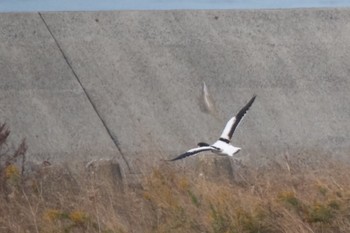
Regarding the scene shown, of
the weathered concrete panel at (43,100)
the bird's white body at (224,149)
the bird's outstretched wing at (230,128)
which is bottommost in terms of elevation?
the weathered concrete panel at (43,100)

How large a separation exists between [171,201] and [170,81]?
3.16 m

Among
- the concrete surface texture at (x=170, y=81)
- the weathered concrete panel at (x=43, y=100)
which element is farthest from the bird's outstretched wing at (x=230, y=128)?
the weathered concrete panel at (x=43, y=100)

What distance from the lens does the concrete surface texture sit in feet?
Result: 39.1

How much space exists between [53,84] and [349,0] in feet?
11.0

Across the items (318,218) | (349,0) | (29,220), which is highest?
(318,218)

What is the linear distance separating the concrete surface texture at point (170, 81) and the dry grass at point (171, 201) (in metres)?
0.80

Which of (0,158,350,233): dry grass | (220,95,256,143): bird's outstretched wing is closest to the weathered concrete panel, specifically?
(0,158,350,233): dry grass

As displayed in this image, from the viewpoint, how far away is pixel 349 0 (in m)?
14.2

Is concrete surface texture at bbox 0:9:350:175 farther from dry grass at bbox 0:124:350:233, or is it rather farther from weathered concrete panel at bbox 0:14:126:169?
dry grass at bbox 0:124:350:233

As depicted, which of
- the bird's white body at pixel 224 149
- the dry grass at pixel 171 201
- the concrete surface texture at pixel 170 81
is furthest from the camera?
the concrete surface texture at pixel 170 81

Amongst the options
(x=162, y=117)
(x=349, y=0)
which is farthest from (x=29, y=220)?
(x=349, y=0)

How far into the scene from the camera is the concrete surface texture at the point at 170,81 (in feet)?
39.1

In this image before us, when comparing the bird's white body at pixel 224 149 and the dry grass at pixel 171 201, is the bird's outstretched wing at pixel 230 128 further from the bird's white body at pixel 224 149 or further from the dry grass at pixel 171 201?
the dry grass at pixel 171 201

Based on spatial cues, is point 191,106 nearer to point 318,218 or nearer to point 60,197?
point 60,197
